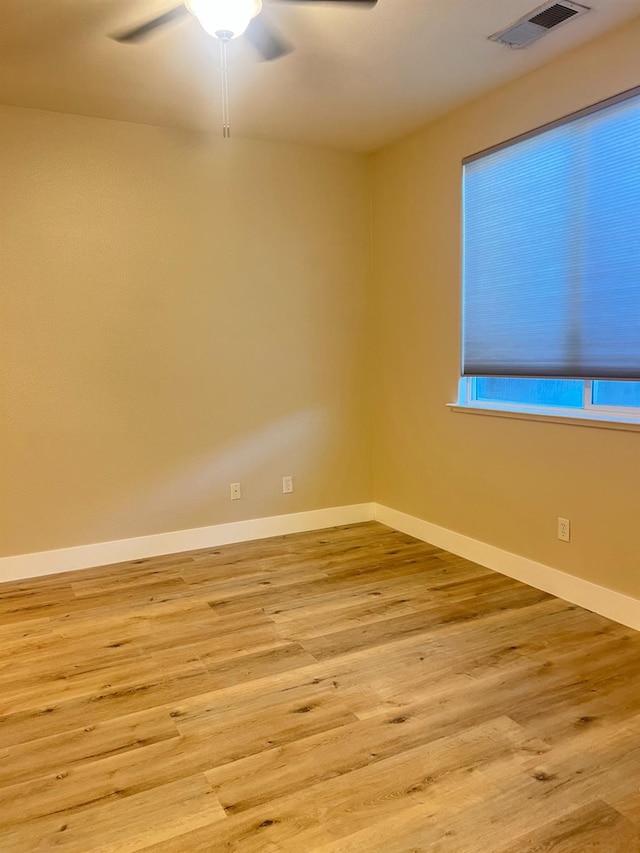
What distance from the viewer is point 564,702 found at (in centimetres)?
221

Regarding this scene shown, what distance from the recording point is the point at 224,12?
202 centimetres

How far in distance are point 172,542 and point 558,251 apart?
277 centimetres

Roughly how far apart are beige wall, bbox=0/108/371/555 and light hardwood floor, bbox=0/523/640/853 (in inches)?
27.8

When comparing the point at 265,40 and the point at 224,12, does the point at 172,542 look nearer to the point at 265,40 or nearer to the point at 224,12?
the point at 265,40

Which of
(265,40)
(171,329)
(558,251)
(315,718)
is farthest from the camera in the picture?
(171,329)

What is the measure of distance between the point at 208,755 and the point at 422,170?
3.40 metres

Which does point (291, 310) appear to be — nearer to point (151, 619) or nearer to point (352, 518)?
point (352, 518)

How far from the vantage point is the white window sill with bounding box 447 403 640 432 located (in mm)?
2758

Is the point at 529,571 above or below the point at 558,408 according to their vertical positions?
below

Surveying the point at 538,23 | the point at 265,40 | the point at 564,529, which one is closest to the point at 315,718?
the point at 564,529

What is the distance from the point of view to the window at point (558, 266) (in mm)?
2709

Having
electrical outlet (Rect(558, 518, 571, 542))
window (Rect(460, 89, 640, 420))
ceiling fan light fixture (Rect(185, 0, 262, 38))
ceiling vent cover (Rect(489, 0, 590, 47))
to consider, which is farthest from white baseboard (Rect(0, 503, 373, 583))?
ceiling vent cover (Rect(489, 0, 590, 47))

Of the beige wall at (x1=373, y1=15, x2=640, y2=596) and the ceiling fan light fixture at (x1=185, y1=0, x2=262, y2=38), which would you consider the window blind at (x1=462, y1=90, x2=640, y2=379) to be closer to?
the beige wall at (x1=373, y1=15, x2=640, y2=596)

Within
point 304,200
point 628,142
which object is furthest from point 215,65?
point 628,142
